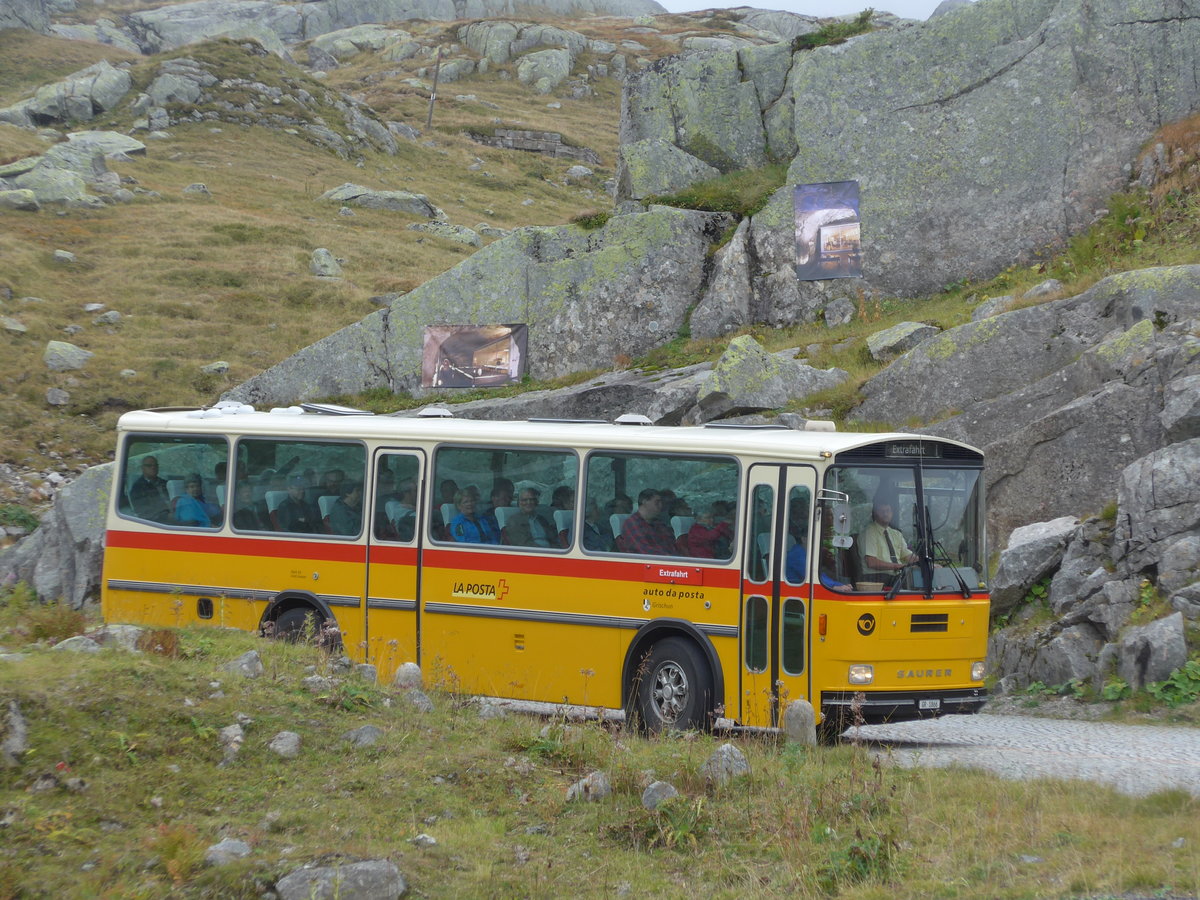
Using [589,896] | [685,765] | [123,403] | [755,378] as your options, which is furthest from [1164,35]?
[123,403]

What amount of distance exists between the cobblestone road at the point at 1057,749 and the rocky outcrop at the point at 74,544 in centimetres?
1217

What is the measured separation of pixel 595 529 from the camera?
11273 mm

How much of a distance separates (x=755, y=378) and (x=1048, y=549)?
639 cm

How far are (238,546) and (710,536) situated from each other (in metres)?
5.76

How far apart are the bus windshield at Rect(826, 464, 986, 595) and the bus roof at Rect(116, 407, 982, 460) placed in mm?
335

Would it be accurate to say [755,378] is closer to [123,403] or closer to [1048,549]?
[1048,549]

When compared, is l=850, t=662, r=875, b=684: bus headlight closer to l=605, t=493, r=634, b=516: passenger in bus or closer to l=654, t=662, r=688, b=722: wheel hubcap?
l=654, t=662, r=688, b=722: wheel hubcap

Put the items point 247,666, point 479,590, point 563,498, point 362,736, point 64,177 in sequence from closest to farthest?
point 362,736 < point 247,666 < point 563,498 < point 479,590 < point 64,177

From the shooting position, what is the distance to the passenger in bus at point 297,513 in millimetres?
12820

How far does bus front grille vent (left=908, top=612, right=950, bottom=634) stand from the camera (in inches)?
395

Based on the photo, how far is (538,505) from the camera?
11.6m

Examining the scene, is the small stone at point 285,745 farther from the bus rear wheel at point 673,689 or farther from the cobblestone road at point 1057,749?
the cobblestone road at point 1057,749

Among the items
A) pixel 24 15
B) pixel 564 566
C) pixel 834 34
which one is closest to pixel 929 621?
→ pixel 564 566

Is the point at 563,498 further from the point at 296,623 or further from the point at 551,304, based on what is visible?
the point at 551,304
